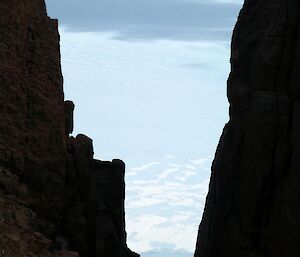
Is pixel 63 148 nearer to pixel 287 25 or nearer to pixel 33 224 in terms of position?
pixel 33 224

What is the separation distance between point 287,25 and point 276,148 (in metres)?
7.59

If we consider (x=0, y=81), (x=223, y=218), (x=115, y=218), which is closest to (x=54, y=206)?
(x=0, y=81)

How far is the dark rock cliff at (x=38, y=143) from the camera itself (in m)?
23.4

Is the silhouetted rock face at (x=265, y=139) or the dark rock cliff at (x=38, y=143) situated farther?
the silhouetted rock face at (x=265, y=139)

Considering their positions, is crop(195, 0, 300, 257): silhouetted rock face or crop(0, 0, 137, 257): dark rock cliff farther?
crop(195, 0, 300, 257): silhouetted rock face

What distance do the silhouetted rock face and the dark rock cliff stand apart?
12.2 meters

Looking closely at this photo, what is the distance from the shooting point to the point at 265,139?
3653 cm

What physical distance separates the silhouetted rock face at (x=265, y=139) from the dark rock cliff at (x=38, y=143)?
12.2 metres

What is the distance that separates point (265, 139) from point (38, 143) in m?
16.6

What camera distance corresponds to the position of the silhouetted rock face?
115ft

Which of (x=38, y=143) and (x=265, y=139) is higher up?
(x=265, y=139)

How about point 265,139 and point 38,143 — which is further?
point 265,139

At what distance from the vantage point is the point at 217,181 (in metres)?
42.0

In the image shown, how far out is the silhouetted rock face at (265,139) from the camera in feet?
115
